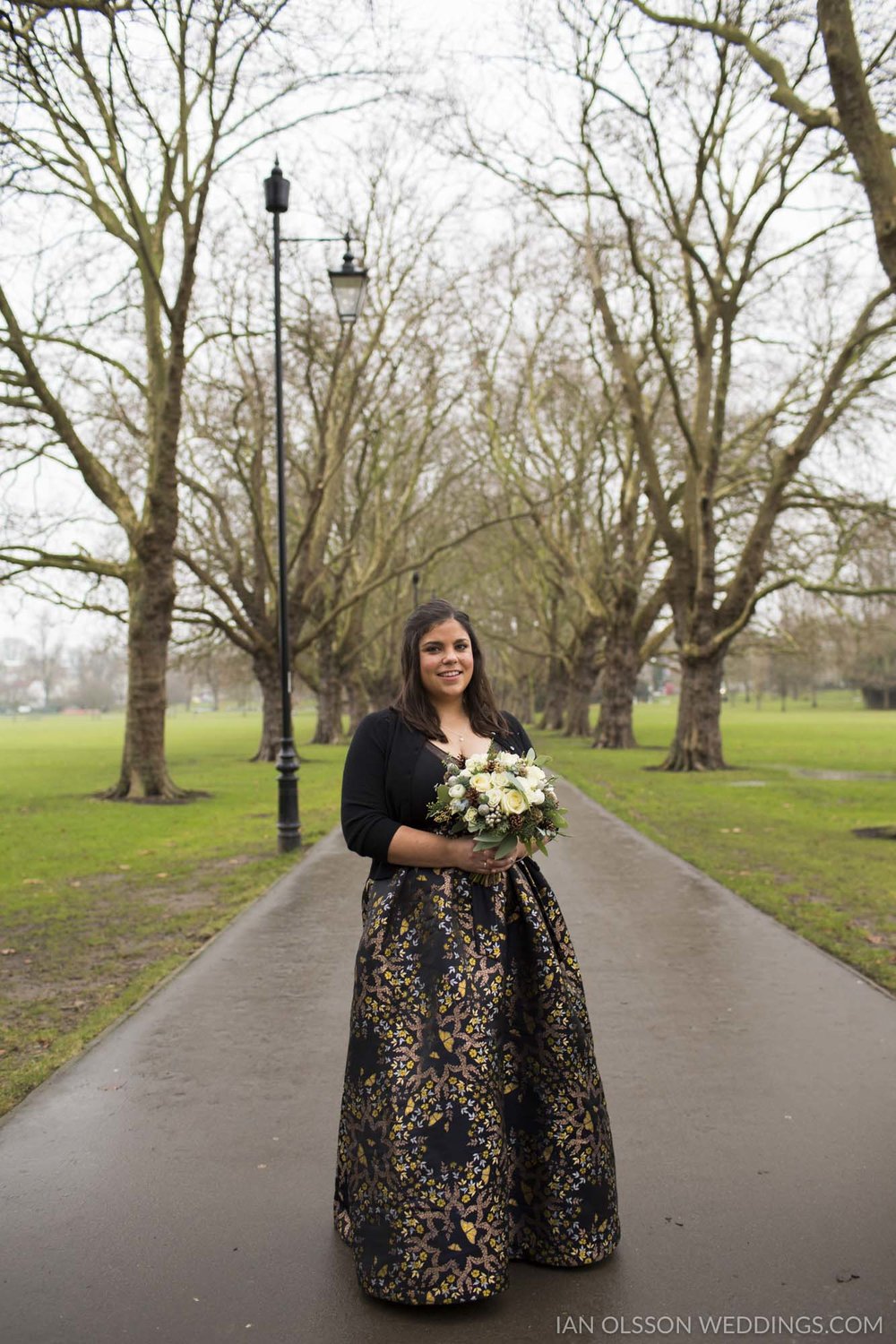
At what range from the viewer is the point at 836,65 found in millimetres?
10750

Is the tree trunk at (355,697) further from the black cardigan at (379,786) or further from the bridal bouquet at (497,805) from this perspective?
the bridal bouquet at (497,805)

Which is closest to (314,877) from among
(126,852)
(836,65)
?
(126,852)

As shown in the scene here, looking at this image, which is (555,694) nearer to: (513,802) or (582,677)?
(582,677)

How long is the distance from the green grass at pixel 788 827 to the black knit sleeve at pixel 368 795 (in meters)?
4.37

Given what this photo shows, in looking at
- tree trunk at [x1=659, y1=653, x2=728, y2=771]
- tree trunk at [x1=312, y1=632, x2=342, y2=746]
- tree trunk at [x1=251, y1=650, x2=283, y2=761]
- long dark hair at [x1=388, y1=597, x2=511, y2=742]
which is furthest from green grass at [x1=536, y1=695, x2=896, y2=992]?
tree trunk at [x1=312, y1=632, x2=342, y2=746]

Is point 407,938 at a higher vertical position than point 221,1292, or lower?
higher

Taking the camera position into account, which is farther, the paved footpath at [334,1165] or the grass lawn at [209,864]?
the grass lawn at [209,864]

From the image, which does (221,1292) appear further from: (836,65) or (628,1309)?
(836,65)

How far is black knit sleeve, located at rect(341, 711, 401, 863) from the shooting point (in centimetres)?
349

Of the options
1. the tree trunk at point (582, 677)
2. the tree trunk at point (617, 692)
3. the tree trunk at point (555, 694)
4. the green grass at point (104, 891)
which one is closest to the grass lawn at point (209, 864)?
the green grass at point (104, 891)

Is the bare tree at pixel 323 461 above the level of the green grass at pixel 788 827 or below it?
above

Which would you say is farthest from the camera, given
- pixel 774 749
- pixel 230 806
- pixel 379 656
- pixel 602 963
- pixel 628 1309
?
pixel 379 656

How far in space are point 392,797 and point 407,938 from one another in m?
→ 0.44

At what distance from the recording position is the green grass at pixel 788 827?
28.4ft
